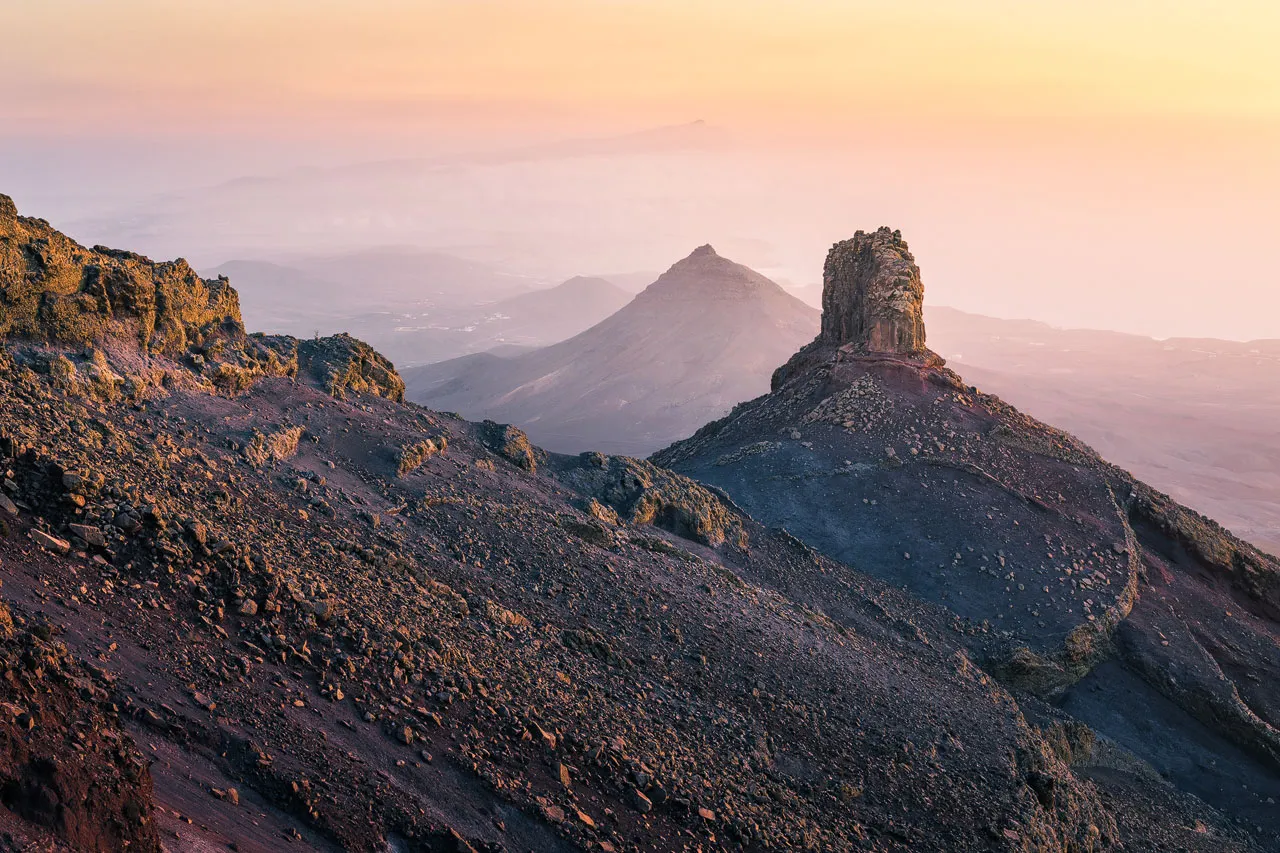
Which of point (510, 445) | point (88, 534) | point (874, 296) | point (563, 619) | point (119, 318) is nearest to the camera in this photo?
point (88, 534)

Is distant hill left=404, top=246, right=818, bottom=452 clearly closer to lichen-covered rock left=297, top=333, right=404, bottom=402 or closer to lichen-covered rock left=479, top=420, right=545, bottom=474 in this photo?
lichen-covered rock left=479, top=420, right=545, bottom=474

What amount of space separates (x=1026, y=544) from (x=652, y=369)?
291 feet

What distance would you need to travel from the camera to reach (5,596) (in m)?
10.1

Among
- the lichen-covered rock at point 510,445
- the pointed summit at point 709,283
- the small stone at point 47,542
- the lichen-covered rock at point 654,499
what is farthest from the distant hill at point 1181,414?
the small stone at point 47,542

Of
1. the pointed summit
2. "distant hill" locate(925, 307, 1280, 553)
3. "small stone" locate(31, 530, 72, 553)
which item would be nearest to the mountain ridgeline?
"small stone" locate(31, 530, 72, 553)

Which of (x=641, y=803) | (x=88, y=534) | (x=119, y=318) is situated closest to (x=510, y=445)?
(x=119, y=318)

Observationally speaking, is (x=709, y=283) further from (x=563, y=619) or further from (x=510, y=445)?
(x=563, y=619)

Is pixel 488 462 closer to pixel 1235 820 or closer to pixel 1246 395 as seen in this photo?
pixel 1235 820

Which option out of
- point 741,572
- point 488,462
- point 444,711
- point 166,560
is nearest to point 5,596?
point 166,560

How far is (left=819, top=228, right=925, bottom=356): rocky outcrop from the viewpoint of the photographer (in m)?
38.9

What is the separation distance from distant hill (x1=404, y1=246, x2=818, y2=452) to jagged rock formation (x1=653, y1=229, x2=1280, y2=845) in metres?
60.4

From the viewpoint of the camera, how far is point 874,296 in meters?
39.3

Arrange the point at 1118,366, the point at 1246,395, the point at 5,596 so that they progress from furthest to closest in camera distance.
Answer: the point at 1118,366, the point at 1246,395, the point at 5,596

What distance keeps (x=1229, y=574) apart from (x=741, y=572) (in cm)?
1883
